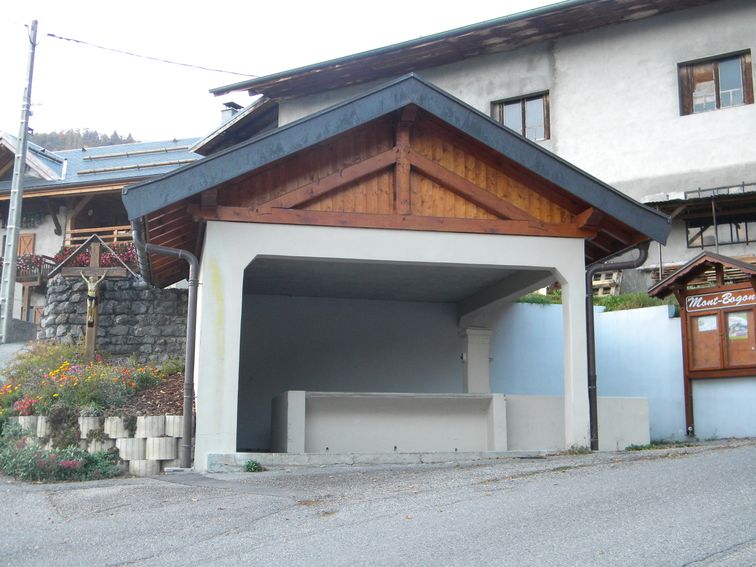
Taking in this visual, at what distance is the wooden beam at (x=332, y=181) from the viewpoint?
11.5 meters

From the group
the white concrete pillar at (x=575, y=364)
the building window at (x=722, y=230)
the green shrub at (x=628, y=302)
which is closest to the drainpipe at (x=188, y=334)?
the white concrete pillar at (x=575, y=364)

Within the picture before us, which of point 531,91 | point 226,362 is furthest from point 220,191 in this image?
point 531,91

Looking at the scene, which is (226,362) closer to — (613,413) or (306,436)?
(306,436)

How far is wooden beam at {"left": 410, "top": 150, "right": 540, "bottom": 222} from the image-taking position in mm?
12023

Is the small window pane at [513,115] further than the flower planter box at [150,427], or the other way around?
the small window pane at [513,115]

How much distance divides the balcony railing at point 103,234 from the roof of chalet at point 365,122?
1821cm

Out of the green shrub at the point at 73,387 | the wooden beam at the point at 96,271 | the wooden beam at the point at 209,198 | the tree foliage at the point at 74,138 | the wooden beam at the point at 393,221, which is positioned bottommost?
the green shrub at the point at 73,387

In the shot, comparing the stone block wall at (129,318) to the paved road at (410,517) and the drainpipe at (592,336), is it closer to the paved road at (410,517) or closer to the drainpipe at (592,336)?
the paved road at (410,517)

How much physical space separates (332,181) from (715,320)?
7.05m

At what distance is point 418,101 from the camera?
11.6 m

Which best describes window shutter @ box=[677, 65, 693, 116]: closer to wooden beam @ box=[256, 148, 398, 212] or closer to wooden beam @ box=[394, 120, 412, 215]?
wooden beam @ box=[394, 120, 412, 215]

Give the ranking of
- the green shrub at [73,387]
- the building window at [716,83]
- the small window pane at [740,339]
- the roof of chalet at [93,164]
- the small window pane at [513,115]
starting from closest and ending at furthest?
the green shrub at [73,387], the small window pane at [740,339], the building window at [716,83], the small window pane at [513,115], the roof of chalet at [93,164]

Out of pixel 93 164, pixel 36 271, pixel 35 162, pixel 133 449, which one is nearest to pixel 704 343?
pixel 133 449

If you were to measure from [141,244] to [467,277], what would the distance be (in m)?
5.66
